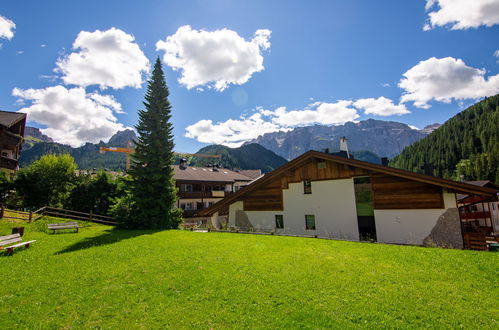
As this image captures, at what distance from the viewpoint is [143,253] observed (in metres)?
11.6

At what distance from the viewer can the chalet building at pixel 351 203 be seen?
14.3m

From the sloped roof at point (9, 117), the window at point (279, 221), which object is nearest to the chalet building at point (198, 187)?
the sloped roof at point (9, 117)

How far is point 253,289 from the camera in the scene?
6887mm

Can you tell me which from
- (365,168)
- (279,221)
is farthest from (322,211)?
(365,168)

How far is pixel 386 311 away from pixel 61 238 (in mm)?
18558

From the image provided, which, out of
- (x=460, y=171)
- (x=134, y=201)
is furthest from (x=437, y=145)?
(x=134, y=201)

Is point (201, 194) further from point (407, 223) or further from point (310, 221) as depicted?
point (407, 223)

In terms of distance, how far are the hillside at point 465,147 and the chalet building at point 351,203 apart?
349ft

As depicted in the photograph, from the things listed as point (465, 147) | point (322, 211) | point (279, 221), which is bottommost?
point (279, 221)

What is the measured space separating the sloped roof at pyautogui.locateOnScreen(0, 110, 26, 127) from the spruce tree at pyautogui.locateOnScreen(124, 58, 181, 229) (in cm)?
1899

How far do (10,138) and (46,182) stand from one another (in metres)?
7.83

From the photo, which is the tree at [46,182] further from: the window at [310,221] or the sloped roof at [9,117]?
the window at [310,221]

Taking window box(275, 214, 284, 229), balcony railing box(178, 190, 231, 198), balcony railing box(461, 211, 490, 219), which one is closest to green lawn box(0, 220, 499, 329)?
window box(275, 214, 284, 229)

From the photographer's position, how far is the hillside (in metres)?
97.9
